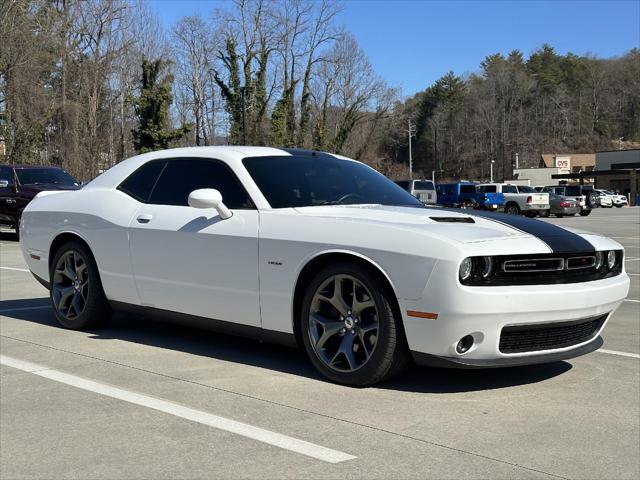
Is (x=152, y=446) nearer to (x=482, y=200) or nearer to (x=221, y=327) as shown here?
(x=221, y=327)

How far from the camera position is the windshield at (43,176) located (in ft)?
60.1

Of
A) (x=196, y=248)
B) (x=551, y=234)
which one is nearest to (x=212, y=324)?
(x=196, y=248)

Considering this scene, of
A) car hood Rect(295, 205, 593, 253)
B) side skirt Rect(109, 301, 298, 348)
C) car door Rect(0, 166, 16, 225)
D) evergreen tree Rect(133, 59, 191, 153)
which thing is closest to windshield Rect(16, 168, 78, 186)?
car door Rect(0, 166, 16, 225)

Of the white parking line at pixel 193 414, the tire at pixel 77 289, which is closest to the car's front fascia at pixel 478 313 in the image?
the white parking line at pixel 193 414

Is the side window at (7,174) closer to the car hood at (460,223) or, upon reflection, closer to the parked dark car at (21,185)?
the parked dark car at (21,185)

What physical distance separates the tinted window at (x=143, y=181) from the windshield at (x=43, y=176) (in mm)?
12967

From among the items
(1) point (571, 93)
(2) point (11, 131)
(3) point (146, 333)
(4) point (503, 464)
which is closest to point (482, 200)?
(2) point (11, 131)

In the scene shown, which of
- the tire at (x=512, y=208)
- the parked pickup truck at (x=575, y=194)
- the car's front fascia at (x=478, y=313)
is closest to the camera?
the car's front fascia at (x=478, y=313)

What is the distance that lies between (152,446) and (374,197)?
103 inches

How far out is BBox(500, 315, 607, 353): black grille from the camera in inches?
164

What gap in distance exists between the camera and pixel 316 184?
17.4 ft

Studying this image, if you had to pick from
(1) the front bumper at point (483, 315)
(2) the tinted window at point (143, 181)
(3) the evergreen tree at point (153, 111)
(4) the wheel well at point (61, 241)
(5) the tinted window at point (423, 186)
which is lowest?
(1) the front bumper at point (483, 315)

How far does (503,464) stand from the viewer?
129 inches

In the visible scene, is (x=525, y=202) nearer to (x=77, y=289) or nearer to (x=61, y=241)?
(x=61, y=241)
